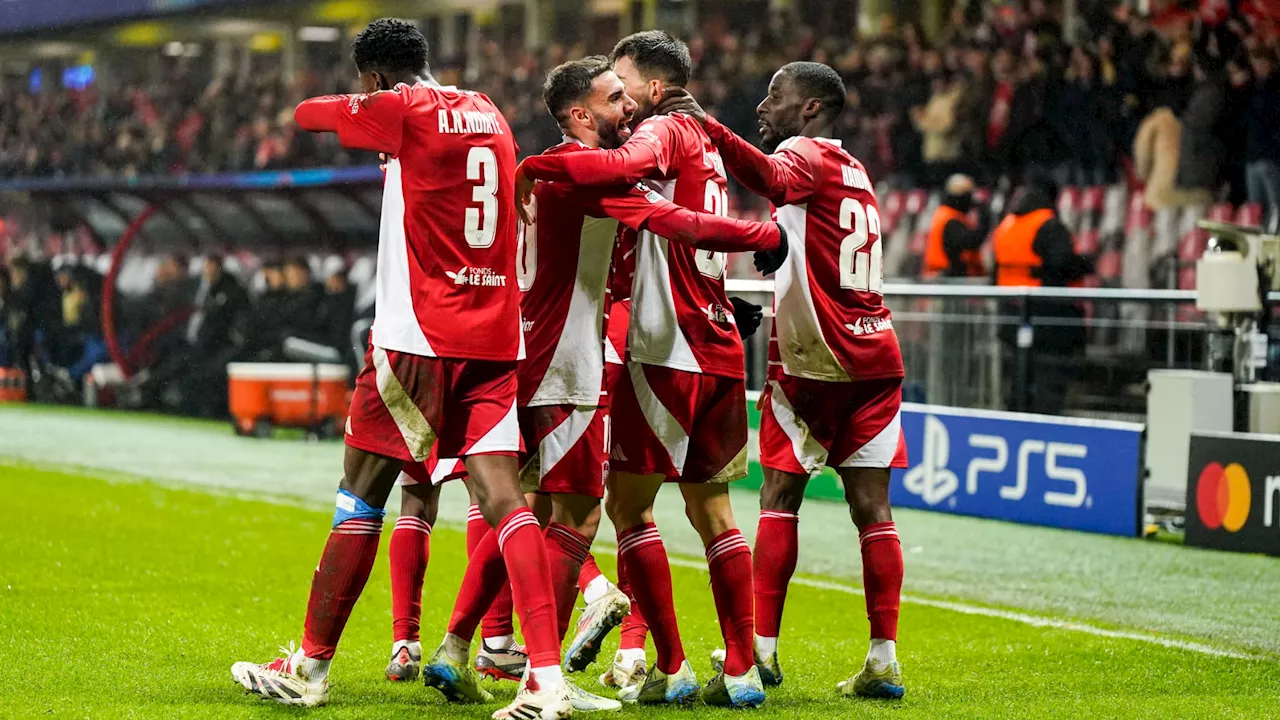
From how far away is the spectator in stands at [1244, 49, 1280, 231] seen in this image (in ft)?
39.9

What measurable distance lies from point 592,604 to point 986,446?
217 inches

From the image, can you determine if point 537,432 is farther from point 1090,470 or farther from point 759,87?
point 759,87

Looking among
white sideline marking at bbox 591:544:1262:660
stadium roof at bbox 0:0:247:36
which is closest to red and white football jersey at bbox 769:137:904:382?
white sideline marking at bbox 591:544:1262:660

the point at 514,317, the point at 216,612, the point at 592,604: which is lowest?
the point at 216,612

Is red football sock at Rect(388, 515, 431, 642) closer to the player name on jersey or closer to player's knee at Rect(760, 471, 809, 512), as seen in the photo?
player's knee at Rect(760, 471, 809, 512)

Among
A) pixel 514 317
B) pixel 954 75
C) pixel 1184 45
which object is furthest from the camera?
pixel 954 75

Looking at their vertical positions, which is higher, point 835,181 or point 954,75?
point 954,75

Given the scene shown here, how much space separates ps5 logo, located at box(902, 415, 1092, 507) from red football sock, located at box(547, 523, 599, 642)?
5.11 m

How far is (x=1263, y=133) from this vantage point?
1233 centimetres

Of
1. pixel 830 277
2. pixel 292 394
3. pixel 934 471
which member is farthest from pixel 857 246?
pixel 292 394

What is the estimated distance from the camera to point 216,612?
623cm

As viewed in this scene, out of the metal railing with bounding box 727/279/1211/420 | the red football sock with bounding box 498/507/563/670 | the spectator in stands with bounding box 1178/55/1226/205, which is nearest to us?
the red football sock with bounding box 498/507/563/670

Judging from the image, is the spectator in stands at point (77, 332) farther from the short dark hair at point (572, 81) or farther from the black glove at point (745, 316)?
the short dark hair at point (572, 81)

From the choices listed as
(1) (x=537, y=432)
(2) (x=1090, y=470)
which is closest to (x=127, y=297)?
(2) (x=1090, y=470)
